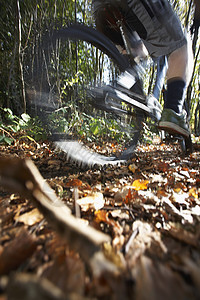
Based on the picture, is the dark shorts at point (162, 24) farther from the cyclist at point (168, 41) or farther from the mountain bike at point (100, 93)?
the mountain bike at point (100, 93)

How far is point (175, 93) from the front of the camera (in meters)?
1.55

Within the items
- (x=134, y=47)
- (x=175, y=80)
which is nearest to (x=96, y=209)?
(x=175, y=80)

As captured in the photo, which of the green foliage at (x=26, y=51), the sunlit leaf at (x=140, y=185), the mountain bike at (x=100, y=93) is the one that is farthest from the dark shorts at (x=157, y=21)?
the sunlit leaf at (x=140, y=185)

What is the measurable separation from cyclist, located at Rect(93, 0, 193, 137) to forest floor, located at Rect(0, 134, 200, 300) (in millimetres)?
844

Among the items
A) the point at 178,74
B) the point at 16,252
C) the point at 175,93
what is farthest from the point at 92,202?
the point at 178,74

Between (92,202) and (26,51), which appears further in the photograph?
(26,51)

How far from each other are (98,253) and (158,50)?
6.42 feet

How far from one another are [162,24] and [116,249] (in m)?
1.84

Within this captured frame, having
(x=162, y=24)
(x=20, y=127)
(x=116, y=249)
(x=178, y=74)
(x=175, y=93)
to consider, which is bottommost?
(x=116, y=249)

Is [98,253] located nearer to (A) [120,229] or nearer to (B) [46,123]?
(A) [120,229]

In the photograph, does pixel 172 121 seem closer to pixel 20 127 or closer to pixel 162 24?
pixel 162 24

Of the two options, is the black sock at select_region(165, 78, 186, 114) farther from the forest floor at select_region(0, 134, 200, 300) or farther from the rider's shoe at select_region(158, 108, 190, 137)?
the forest floor at select_region(0, 134, 200, 300)

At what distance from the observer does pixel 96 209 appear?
2.35ft

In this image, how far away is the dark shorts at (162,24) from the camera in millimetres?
1419
